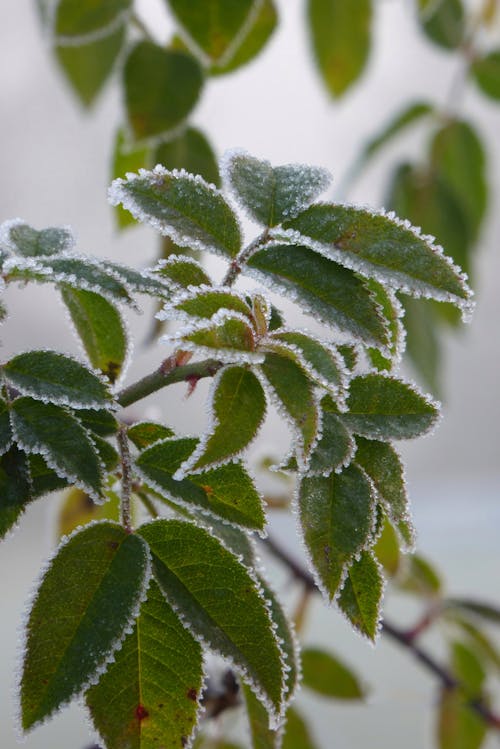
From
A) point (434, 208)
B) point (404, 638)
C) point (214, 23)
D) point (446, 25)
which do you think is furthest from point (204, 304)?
point (446, 25)

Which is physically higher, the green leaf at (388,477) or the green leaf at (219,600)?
the green leaf at (388,477)

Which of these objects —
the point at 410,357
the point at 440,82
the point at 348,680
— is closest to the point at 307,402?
the point at 348,680

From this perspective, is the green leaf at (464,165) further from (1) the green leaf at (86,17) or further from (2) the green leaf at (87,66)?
(1) the green leaf at (86,17)

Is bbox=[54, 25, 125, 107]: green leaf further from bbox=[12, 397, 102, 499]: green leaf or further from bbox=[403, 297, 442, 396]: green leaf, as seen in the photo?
bbox=[12, 397, 102, 499]: green leaf

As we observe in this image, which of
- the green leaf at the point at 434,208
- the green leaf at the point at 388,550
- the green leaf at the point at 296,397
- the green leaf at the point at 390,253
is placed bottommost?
the green leaf at the point at 296,397

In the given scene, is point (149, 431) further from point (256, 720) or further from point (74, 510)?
point (74, 510)

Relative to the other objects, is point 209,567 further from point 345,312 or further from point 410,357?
point 410,357

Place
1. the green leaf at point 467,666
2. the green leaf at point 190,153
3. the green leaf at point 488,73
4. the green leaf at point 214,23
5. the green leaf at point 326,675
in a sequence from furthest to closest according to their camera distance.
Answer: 1. the green leaf at point 488,73
2. the green leaf at point 467,666
3. the green leaf at point 326,675
4. the green leaf at point 190,153
5. the green leaf at point 214,23

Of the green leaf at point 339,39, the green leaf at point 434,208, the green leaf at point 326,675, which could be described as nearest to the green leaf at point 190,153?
the green leaf at point 339,39
